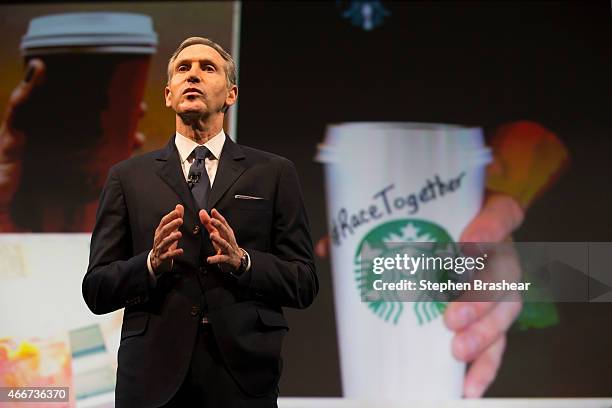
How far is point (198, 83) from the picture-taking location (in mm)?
1998

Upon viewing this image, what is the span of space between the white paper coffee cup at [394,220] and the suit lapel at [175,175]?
1.81 m

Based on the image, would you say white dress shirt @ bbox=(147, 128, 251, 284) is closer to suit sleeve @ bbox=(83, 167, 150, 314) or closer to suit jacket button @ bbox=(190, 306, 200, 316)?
suit sleeve @ bbox=(83, 167, 150, 314)

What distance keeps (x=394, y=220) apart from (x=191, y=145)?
6.09 ft

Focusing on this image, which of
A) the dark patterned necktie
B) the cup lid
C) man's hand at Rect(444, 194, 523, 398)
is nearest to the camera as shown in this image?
the dark patterned necktie

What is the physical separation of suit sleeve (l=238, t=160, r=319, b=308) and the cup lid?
2161 mm

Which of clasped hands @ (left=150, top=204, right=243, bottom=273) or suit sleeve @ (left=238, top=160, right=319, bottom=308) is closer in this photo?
clasped hands @ (left=150, top=204, right=243, bottom=273)

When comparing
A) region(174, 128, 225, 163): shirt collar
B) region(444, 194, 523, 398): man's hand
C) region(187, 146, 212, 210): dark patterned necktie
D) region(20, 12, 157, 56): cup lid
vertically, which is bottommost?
region(444, 194, 523, 398): man's hand

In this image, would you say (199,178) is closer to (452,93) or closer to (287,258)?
(287,258)

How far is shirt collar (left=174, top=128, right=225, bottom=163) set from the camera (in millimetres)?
1998

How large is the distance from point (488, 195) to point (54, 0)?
7.78 feet

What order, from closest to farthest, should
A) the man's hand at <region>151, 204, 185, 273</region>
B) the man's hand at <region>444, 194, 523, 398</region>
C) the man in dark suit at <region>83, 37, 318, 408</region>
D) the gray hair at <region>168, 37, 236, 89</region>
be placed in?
the man's hand at <region>151, 204, 185, 273</region> < the man in dark suit at <region>83, 37, 318, 408</region> < the gray hair at <region>168, 37, 236, 89</region> < the man's hand at <region>444, 194, 523, 398</region>

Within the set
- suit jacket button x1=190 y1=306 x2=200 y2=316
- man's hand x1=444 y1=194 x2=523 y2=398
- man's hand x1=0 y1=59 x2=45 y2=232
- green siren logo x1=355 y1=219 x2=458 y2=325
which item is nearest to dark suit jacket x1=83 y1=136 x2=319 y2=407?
suit jacket button x1=190 y1=306 x2=200 y2=316

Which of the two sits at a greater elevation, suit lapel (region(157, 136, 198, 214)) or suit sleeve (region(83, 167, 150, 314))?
suit lapel (region(157, 136, 198, 214))

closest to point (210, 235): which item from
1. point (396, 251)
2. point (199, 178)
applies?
point (199, 178)
